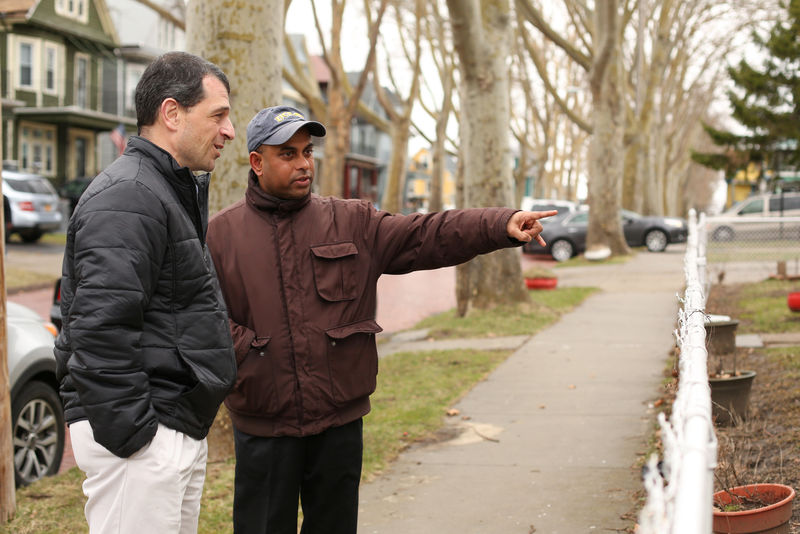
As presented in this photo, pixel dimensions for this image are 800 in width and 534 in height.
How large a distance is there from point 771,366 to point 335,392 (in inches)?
217

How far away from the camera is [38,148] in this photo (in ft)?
139

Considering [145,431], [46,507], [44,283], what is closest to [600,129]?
[44,283]

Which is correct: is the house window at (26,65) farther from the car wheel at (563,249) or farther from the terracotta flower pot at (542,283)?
the terracotta flower pot at (542,283)

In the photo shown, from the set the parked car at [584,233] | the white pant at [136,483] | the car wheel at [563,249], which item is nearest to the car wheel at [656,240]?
the parked car at [584,233]

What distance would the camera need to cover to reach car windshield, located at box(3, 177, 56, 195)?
1102 inches

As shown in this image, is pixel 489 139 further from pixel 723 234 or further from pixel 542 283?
pixel 723 234

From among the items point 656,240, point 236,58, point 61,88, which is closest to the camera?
point 236,58

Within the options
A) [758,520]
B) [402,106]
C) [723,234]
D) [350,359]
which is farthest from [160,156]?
[402,106]

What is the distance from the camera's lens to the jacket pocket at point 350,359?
361cm

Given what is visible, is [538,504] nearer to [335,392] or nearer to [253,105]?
[335,392]

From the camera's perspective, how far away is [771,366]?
7.98 metres

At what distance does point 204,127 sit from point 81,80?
44215 millimetres

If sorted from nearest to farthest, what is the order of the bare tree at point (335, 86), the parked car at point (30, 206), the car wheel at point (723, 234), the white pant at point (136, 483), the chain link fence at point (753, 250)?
the white pant at point (136, 483) < the chain link fence at point (753, 250) < the car wheel at point (723, 234) < the bare tree at point (335, 86) < the parked car at point (30, 206)

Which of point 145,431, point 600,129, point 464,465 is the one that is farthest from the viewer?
point 600,129
